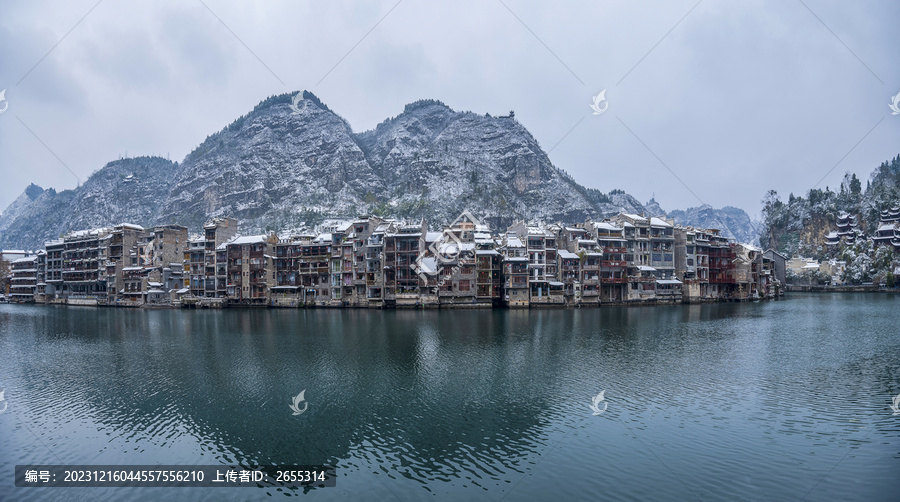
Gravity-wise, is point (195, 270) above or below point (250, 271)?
above

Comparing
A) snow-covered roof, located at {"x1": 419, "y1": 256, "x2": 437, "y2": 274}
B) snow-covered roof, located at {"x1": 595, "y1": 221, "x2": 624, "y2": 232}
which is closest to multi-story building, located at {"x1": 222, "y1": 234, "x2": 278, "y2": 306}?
snow-covered roof, located at {"x1": 419, "y1": 256, "x2": 437, "y2": 274}

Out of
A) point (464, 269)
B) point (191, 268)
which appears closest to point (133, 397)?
point (464, 269)

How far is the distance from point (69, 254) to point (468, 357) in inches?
5579

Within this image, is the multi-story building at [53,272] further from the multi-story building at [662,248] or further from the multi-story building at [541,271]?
the multi-story building at [662,248]

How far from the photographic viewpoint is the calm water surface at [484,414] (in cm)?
1873

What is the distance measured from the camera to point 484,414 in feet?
87.3

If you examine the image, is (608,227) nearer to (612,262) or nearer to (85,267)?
(612,262)

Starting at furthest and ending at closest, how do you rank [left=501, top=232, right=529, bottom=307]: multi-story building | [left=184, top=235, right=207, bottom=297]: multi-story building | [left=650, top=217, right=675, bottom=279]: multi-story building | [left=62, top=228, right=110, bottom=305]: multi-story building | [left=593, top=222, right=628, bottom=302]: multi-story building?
1. [left=62, top=228, right=110, bottom=305]: multi-story building
2. [left=184, top=235, right=207, bottom=297]: multi-story building
3. [left=650, top=217, right=675, bottom=279]: multi-story building
4. [left=593, top=222, right=628, bottom=302]: multi-story building
5. [left=501, top=232, right=529, bottom=307]: multi-story building

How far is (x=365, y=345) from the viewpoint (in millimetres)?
49312

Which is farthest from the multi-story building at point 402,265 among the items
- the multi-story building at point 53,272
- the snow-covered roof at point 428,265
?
the multi-story building at point 53,272

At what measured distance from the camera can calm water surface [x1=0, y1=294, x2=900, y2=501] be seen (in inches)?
738

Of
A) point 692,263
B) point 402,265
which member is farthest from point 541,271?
point 692,263

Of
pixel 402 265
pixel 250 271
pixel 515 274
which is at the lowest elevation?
pixel 515 274

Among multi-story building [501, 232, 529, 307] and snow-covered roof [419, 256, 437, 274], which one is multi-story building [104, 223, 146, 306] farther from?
multi-story building [501, 232, 529, 307]
